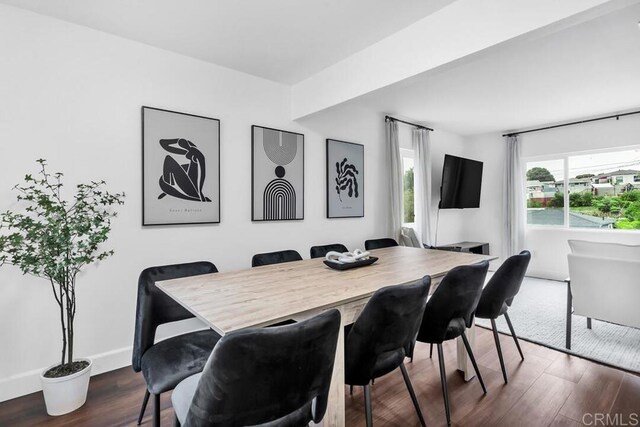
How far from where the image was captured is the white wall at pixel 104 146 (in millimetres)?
2115

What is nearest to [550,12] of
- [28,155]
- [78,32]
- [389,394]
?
[389,394]

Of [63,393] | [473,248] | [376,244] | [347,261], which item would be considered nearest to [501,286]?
[347,261]

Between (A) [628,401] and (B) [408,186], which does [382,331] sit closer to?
(A) [628,401]

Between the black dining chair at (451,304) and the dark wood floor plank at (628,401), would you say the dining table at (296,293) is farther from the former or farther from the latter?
the dark wood floor plank at (628,401)

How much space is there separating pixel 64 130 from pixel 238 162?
1.32 m

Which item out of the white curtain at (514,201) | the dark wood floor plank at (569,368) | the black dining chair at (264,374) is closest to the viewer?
the black dining chair at (264,374)

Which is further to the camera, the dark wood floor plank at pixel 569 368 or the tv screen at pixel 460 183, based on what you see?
the tv screen at pixel 460 183

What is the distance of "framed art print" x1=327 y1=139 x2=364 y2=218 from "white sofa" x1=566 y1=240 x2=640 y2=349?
221cm

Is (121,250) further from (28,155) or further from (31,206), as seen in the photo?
(28,155)

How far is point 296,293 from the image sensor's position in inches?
61.1

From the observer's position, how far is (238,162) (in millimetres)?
3072

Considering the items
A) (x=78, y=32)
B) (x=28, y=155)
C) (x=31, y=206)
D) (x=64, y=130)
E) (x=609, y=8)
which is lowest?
(x=31, y=206)

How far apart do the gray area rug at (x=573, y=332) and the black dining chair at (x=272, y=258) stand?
2.15 metres

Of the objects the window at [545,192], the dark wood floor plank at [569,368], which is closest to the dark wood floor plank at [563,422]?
the dark wood floor plank at [569,368]
